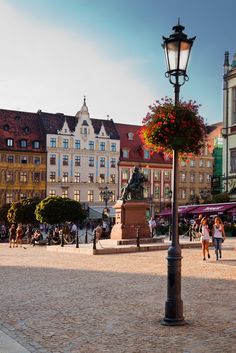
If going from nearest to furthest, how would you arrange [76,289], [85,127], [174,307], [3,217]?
[174,307] < [76,289] < [3,217] < [85,127]

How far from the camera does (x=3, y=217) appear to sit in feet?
191

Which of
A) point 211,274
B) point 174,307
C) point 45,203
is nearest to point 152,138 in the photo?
point 174,307

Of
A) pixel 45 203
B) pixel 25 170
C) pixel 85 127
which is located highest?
pixel 85 127

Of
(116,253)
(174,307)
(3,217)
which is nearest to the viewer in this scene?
(174,307)

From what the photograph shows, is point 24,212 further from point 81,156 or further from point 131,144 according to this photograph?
point 131,144

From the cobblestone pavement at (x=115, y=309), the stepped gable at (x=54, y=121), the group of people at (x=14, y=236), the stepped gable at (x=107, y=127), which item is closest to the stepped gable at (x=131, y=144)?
the stepped gable at (x=107, y=127)

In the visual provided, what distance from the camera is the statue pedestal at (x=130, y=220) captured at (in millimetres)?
29984

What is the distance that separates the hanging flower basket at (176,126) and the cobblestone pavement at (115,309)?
3.17 m

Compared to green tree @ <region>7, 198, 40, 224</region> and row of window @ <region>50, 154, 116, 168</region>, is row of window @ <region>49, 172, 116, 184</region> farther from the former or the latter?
green tree @ <region>7, 198, 40, 224</region>

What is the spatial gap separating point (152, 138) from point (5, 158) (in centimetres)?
6958

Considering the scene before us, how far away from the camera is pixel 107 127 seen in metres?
87.4

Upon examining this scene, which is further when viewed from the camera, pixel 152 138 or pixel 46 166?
pixel 46 166

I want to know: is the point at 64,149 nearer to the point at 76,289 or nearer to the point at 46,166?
the point at 46,166

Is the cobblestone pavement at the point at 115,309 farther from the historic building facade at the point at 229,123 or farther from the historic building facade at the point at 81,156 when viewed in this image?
the historic building facade at the point at 81,156
